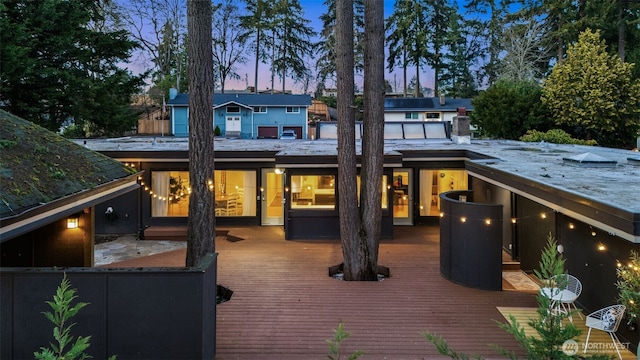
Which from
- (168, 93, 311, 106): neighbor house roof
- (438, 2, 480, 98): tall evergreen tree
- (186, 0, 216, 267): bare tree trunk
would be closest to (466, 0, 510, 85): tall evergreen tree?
(438, 2, 480, 98): tall evergreen tree

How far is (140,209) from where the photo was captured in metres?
12.1

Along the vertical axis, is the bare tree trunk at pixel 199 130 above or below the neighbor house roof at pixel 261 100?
below

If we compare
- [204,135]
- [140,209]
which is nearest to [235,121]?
[140,209]

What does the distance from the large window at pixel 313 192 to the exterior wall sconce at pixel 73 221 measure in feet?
17.8

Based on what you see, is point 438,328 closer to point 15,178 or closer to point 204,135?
point 204,135

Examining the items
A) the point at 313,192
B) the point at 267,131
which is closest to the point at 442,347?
the point at 313,192

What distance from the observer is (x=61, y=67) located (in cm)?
1742

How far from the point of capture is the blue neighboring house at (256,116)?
91.8 feet

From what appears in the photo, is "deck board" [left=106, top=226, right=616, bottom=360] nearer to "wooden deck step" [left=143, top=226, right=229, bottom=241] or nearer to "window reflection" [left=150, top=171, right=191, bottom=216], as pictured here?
"wooden deck step" [left=143, top=226, right=229, bottom=241]

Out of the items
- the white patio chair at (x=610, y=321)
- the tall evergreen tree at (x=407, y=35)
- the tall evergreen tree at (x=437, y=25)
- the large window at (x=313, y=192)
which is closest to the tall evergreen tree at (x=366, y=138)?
the large window at (x=313, y=192)

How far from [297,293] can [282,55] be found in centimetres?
2951

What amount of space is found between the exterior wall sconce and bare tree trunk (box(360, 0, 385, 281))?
15.9 ft

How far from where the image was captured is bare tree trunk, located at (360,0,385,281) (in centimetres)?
803

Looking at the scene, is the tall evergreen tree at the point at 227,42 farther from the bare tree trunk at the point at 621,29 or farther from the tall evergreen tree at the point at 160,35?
the bare tree trunk at the point at 621,29
